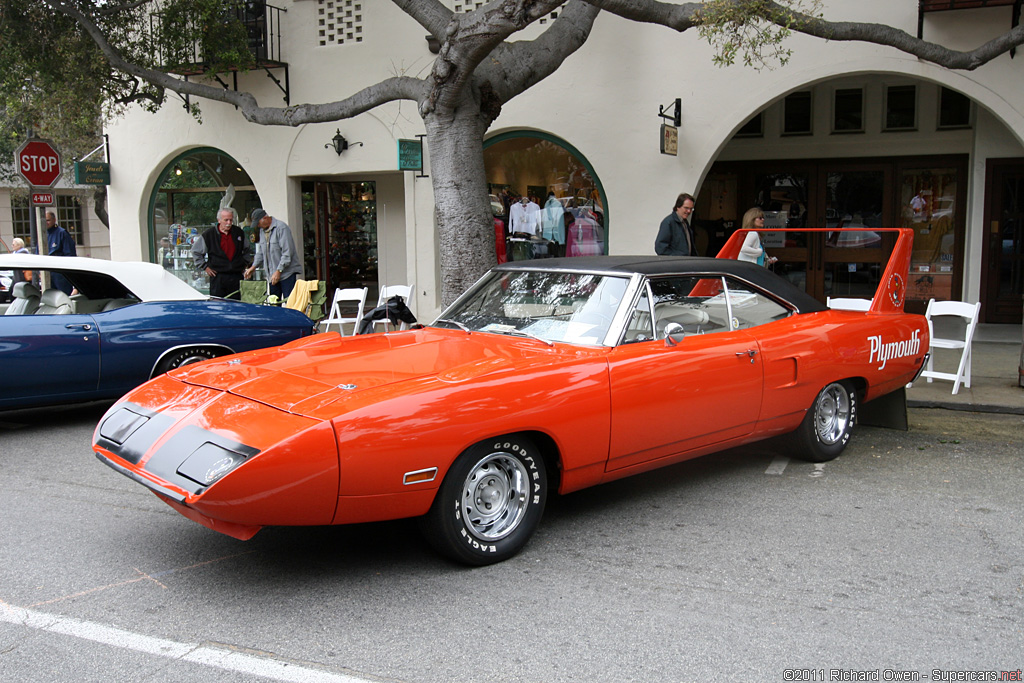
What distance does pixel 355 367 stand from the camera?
4379mm

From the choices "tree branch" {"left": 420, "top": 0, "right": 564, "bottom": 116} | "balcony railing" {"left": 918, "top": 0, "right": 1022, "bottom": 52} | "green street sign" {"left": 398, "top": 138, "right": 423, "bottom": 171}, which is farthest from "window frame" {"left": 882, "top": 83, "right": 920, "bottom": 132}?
"tree branch" {"left": 420, "top": 0, "right": 564, "bottom": 116}

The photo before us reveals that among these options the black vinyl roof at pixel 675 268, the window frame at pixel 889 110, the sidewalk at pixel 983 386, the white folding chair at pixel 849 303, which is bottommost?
the sidewalk at pixel 983 386

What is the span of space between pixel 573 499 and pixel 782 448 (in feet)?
5.84

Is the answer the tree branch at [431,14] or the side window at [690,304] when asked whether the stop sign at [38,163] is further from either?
the side window at [690,304]

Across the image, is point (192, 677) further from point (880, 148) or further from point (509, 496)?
point (880, 148)

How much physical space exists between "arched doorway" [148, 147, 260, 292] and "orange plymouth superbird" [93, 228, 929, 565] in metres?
10.3

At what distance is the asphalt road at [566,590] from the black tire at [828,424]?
0.30m

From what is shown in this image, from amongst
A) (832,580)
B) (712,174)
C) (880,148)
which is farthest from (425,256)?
(832,580)

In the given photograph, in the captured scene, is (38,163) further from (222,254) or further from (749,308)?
(749,308)

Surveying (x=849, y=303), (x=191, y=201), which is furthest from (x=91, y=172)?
(x=849, y=303)

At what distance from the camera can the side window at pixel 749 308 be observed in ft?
18.3

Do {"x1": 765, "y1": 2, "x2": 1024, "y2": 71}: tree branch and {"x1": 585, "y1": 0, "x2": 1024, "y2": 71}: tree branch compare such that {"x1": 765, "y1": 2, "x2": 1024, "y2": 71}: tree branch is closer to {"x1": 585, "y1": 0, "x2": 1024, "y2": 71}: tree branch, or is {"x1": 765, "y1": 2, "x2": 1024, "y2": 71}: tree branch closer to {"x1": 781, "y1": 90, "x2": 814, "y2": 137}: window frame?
{"x1": 585, "y1": 0, "x2": 1024, "y2": 71}: tree branch

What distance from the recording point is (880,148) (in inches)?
516

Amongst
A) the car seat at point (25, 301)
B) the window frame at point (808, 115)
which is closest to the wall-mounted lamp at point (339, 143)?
the window frame at point (808, 115)
